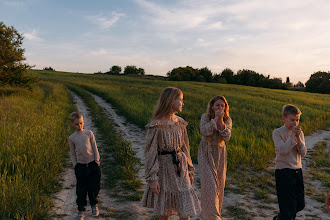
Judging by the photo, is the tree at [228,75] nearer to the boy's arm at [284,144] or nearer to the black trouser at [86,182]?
the black trouser at [86,182]

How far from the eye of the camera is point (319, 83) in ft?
217

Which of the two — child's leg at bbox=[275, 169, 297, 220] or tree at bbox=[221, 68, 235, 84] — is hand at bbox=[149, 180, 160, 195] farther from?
tree at bbox=[221, 68, 235, 84]

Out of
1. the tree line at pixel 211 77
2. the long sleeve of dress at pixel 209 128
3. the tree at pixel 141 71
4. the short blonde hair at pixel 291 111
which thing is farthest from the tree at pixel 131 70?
the short blonde hair at pixel 291 111

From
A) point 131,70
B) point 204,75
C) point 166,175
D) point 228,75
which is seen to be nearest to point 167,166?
point 166,175

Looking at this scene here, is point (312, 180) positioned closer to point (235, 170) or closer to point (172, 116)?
point (235, 170)

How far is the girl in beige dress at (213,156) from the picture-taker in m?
3.53

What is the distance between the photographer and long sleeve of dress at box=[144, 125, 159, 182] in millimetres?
2789

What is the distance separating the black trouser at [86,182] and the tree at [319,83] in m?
72.6

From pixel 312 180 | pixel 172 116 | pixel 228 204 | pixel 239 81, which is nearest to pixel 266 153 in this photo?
pixel 312 180

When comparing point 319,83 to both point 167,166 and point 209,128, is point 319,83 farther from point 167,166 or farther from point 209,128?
point 167,166

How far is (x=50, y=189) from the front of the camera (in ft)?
15.9


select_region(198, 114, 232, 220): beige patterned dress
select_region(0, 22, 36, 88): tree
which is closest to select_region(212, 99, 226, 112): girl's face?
select_region(198, 114, 232, 220): beige patterned dress

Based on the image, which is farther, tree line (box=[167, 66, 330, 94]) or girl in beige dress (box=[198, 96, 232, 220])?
tree line (box=[167, 66, 330, 94])

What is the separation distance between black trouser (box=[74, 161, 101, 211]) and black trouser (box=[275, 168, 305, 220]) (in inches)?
107
